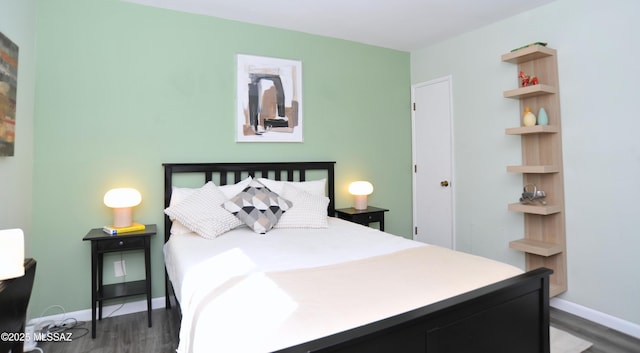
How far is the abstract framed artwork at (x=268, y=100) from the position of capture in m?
3.31

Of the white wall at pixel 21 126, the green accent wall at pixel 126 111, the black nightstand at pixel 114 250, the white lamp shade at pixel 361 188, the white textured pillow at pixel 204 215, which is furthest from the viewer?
the white lamp shade at pixel 361 188

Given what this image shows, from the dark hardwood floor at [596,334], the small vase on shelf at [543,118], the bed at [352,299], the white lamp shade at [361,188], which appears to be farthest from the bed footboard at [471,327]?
the white lamp shade at [361,188]

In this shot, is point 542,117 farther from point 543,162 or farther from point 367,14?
point 367,14

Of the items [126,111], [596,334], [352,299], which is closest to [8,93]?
[126,111]

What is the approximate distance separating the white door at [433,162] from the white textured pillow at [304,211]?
5.14 feet

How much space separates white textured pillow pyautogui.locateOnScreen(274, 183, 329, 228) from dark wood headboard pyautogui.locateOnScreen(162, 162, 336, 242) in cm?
35

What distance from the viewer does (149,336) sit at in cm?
247

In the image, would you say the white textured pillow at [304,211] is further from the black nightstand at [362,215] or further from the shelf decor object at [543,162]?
the shelf decor object at [543,162]

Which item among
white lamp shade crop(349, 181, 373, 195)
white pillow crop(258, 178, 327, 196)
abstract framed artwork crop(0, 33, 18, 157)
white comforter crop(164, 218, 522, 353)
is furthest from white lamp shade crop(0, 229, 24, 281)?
white lamp shade crop(349, 181, 373, 195)

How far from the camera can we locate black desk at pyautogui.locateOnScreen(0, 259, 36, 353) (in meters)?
1.30

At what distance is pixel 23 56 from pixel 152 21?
3.24ft

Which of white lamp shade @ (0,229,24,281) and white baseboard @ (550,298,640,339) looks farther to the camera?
white baseboard @ (550,298,640,339)

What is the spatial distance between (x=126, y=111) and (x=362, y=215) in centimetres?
241

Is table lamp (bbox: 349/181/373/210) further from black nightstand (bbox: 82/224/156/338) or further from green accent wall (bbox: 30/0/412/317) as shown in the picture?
black nightstand (bbox: 82/224/156/338)
